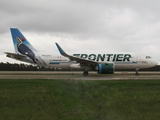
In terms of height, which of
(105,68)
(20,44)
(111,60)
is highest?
(20,44)

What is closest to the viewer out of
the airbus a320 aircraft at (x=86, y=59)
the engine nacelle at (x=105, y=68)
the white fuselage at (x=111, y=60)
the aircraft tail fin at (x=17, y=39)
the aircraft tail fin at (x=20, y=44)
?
the engine nacelle at (x=105, y=68)

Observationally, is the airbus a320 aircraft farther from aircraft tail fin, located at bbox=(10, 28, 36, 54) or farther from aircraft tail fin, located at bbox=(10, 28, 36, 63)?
aircraft tail fin, located at bbox=(10, 28, 36, 54)

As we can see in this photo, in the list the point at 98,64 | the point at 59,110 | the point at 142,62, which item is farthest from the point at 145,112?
the point at 142,62

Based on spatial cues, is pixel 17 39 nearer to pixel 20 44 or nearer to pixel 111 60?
pixel 20 44

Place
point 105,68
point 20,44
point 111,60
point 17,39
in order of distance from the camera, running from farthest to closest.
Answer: point 17,39, point 20,44, point 111,60, point 105,68

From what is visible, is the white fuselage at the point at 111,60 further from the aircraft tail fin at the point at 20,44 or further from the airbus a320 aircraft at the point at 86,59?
the aircraft tail fin at the point at 20,44

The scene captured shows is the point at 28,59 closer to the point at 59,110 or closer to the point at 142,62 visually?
the point at 142,62

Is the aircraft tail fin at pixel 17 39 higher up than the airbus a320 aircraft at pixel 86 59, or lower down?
higher up

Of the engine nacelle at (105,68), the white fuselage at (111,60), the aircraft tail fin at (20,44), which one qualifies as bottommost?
the engine nacelle at (105,68)

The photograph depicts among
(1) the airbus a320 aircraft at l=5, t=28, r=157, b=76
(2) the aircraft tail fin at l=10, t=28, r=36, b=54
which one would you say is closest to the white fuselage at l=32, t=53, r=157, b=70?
(1) the airbus a320 aircraft at l=5, t=28, r=157, b=76

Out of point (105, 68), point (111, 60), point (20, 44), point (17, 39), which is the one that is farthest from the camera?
point (17, 39)

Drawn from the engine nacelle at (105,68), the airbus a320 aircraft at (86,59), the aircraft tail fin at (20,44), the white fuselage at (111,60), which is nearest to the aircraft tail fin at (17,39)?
the aircraft tail fin at (20,44)

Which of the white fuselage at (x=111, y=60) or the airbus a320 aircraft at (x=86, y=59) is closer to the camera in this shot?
the airbus a320 aircraft at (x=86, y=59)

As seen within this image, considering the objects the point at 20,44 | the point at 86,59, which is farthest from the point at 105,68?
the point at 20,44
